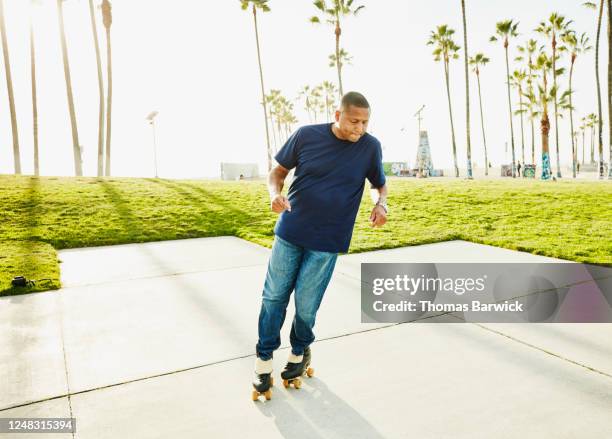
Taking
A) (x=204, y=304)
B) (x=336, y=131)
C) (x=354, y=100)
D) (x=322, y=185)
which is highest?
(x=354, y=100)

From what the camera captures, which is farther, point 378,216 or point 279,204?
point 378,216

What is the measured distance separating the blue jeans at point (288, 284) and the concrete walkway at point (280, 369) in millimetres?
399

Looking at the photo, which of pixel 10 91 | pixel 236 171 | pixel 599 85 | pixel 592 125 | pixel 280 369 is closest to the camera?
pixel 280 369

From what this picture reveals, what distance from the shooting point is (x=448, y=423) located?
7.39 feet

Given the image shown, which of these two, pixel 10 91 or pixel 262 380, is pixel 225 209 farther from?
pixel 10 91

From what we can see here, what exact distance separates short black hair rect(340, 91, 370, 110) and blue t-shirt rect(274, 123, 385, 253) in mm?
226

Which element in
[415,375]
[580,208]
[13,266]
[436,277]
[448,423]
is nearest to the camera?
[448,423]

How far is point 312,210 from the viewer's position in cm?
253

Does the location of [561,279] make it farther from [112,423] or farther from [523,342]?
[112,423]

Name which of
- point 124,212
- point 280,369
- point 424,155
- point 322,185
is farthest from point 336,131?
point 424,155

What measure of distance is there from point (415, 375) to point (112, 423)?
1.85 m

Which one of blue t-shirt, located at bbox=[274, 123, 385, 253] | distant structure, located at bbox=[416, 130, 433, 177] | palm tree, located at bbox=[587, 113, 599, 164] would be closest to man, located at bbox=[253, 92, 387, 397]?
blue t-shirt, located at bbox=[274, 123, 385, 253]

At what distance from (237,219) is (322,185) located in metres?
8.23

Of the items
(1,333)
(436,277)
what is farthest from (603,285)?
(1,333)
